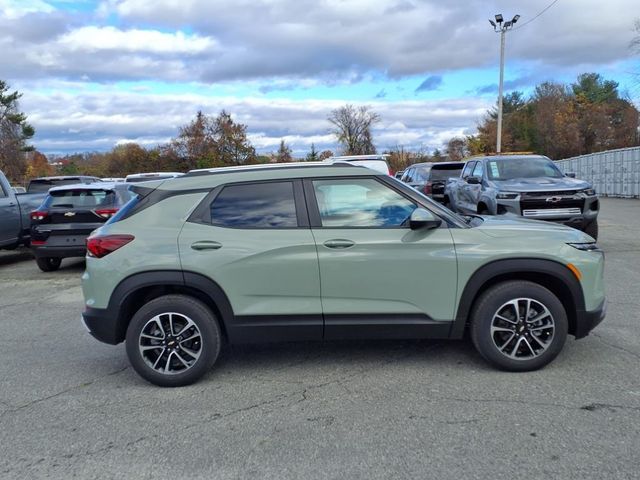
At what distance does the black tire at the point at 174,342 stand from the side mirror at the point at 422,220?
1.72m

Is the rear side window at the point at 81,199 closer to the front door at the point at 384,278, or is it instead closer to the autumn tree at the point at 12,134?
the front door at the point at 384,278

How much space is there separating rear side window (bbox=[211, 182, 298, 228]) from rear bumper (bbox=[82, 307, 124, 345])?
3.62 feet

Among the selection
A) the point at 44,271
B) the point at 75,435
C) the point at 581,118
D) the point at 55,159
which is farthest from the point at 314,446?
the point at 55,159

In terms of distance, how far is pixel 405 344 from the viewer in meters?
5.24

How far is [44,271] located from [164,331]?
23.8 feet

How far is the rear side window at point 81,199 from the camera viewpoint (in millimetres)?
9766

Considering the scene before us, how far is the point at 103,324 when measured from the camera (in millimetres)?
4414

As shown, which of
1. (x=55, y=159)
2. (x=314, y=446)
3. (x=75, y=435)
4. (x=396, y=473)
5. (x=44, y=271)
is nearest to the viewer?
(x=396, y=473)

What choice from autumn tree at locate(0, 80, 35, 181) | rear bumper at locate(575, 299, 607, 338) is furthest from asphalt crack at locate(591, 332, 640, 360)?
autumn tree at locate(0, 80, 35, 181)

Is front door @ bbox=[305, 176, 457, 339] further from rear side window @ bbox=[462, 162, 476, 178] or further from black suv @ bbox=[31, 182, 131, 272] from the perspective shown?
rear side window @ bbox=[462, 162, 476, 178]

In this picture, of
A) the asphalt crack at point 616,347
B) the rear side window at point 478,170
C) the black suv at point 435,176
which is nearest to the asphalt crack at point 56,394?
the asphalt crack at point 616,347

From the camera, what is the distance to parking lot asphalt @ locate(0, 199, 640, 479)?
3.21 metres

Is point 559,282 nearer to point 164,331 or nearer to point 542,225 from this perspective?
point 542,225

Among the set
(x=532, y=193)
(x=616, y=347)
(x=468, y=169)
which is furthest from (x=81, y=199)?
(x=616, y=347)
